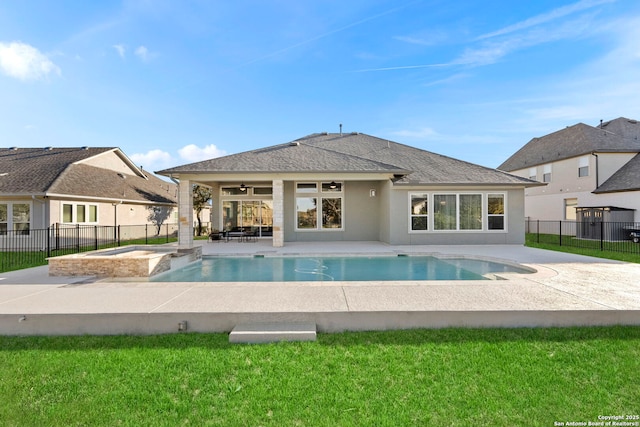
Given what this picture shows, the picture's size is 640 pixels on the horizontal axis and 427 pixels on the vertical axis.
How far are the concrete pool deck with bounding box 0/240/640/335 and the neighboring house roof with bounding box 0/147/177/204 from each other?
1286 centimetres

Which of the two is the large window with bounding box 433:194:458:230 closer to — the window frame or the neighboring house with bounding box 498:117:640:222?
the neighboring house with bounding box 498:117:640:222

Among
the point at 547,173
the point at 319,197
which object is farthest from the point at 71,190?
the point at 547,173

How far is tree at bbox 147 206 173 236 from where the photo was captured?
24.2 meters

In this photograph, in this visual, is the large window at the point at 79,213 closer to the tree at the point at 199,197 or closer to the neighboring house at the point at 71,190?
the neighboring house at the point at 71,190

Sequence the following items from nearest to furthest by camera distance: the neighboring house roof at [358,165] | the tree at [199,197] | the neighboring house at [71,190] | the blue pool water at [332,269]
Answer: the blue pool water at [332,269] < the neighboring house roof at [358,165] < the neighboring house at [71,190] < the tree at [199,197]

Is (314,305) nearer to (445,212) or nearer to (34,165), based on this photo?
(445,212)

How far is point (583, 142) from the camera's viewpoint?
22484 millimetres

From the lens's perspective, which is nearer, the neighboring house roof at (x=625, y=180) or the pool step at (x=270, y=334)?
the pool step at (x=270, y=334)

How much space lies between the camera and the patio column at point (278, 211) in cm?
1426

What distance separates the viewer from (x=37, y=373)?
3479 millimetres

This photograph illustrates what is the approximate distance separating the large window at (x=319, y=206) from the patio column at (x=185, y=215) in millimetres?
5637

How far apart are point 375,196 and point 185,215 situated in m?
9.94

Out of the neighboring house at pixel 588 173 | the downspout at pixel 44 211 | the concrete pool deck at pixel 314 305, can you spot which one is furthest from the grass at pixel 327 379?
the neighboring house at pixel 588 173

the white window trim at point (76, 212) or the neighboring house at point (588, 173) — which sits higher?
the neighboring house at point (588, 173)
